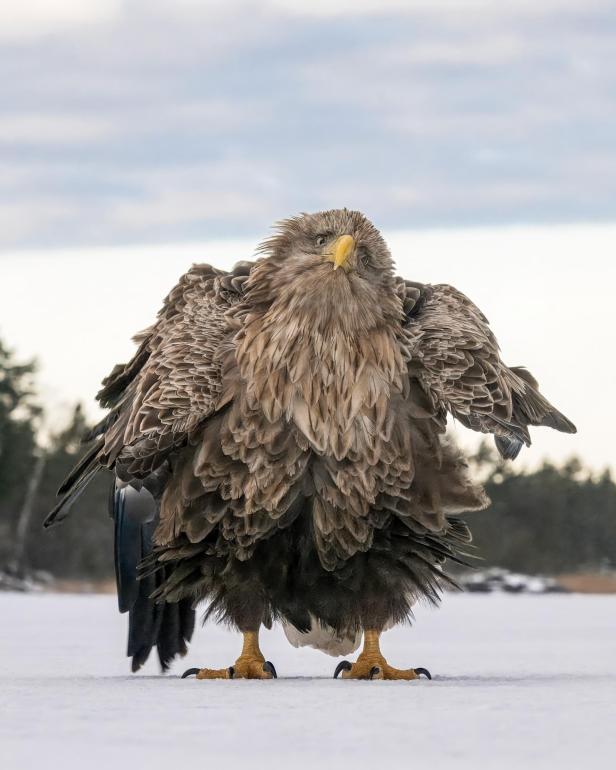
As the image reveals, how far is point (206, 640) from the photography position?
39.9 ft

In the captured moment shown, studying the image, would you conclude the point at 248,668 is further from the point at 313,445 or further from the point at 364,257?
the point at 364,257

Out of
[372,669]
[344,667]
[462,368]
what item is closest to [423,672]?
[372,669]

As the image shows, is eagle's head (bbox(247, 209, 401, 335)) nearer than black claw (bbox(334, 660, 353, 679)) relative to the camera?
Yes

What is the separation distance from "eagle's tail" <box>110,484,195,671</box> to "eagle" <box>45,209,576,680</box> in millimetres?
575

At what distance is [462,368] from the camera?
312 inches

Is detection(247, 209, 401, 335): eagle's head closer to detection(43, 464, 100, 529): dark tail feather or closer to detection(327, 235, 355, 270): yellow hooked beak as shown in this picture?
detection(327, 235, 355, 270): yellow hooked beak

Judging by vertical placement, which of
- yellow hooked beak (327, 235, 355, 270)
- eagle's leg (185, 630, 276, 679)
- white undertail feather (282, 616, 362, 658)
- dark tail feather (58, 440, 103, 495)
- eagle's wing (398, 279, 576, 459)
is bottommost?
eagle's leg (185, 630, 276, 679)

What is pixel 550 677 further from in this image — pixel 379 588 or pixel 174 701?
pixel 174 701

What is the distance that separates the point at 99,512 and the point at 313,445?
41602 mm

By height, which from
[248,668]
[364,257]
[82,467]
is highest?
[364,257]

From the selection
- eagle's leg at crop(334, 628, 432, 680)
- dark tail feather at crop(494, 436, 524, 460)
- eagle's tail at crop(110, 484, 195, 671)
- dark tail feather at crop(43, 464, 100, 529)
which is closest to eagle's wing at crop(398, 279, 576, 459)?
dark tail feather at crop(494, 436, 524, 460)

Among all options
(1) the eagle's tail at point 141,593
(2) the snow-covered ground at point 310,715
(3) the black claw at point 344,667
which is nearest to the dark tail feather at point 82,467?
(1) the eagle's tail at point 141,593

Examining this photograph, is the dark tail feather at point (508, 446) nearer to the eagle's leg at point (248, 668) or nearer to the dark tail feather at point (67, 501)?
the eagle's leg at point (248, 668)

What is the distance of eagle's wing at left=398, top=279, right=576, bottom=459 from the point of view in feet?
25.9
